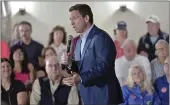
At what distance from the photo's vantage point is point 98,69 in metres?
2.16

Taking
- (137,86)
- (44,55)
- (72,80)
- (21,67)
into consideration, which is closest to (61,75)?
(72,80)

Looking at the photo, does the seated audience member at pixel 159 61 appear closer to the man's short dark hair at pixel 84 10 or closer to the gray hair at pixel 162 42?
the gray hair at pixel 162 42

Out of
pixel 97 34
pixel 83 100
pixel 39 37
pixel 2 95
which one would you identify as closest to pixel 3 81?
pixel 2 95

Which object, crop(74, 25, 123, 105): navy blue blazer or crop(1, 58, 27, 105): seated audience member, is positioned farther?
crop(1, 58, 27, 105): seated audience member

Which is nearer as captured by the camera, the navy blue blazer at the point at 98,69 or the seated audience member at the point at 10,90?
the navy blue blazer at the point at 98,69

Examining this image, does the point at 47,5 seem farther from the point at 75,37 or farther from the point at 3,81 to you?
the point at 3,81

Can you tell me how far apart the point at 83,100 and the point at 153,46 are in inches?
24.7

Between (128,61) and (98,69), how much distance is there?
0.79 ft

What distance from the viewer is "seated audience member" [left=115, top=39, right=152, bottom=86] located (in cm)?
223

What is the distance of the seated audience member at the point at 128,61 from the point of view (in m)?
2.23

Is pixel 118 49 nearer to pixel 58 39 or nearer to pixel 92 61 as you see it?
pixel 92 61

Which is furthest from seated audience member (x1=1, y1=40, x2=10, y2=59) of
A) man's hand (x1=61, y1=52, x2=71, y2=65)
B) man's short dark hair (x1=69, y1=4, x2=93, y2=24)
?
man's short dark hair (x1=69, y1=4, x2=93, y2=24)

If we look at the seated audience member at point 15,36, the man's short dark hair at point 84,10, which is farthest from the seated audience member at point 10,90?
the man's short dark hair at point 84,10

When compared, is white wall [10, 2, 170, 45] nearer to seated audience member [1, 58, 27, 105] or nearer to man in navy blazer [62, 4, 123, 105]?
man in navy blazer [62, 4, 123, 105]
